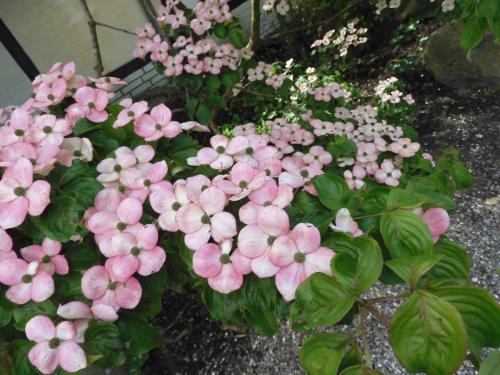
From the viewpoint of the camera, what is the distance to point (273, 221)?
1.55 ft

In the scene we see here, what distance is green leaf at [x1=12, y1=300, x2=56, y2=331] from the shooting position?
555 millimetres

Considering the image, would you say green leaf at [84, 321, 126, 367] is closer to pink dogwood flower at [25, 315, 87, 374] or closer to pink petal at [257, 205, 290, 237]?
pink dogwood flower at [25, 315, 87, 374]

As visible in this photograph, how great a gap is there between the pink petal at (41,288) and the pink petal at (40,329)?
30mm

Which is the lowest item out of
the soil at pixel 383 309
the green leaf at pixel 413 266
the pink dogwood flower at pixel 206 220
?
the soil at pixel 383 309

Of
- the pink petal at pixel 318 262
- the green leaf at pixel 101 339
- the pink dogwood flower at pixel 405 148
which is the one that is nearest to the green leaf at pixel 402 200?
the pink petal at pixel 318 262

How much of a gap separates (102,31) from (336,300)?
2958 millimetres

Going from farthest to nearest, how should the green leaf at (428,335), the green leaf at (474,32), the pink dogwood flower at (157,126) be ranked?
1. the green leaf at (474,32)
2. the pink dogwood flower at (157,126)
3. the green leaf at (428,335)

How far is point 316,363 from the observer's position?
435mm

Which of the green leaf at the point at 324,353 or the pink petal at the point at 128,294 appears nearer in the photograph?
the green leaf at the point at 324,353

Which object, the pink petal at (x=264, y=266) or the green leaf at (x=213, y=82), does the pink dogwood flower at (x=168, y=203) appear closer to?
the pink petal at (x=264, y=266)

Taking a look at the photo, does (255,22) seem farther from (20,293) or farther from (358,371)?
(358,371)

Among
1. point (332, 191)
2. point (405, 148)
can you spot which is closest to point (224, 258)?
point (332, 191)

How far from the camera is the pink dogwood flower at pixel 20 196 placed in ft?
1.69

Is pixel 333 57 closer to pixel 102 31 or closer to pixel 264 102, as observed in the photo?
pixel 264 102
